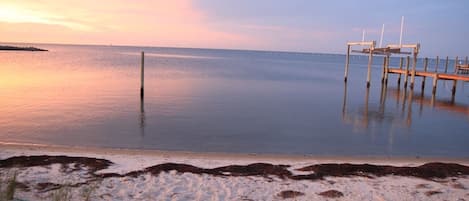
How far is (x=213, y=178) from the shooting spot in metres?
7.64

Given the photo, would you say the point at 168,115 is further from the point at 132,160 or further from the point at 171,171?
the point at 171,171

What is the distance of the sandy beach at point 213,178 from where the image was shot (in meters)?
6.70

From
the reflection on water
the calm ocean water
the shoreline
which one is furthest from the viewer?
the reflection on water

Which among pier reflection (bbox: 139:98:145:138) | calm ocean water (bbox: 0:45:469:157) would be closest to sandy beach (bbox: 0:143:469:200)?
calm ocean water (bbox: 0:45:469:157)

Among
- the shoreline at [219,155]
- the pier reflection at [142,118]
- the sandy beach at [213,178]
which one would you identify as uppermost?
the sandy beach at [213,178]

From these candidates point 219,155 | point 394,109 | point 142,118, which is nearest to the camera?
point 219,155

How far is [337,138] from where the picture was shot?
45.1 feet

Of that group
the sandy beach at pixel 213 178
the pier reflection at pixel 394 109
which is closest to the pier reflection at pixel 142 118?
the sandy beach at pixel 213 178

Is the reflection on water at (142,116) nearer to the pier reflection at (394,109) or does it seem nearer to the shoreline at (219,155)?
the shoreline at (219,155)

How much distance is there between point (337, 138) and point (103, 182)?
8863 millimetres

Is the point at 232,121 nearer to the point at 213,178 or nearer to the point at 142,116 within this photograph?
the point at 142,116

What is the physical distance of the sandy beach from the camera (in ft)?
22.0

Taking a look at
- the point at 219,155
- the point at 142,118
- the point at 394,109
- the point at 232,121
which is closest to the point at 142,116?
the point at 142,118

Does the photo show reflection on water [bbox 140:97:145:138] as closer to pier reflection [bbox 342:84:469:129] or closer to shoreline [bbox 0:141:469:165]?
shoreline [bbox 0:141:469:165]
